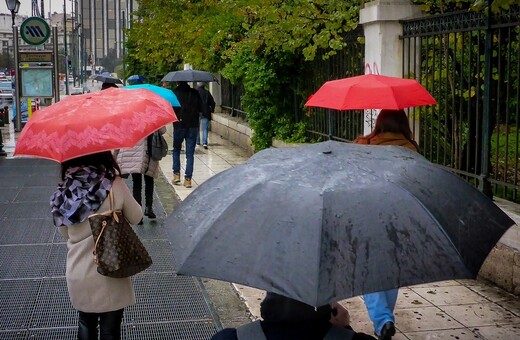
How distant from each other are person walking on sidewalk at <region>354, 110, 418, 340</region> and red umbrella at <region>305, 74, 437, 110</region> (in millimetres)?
279

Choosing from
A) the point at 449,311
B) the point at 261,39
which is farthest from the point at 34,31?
the point at 449,311

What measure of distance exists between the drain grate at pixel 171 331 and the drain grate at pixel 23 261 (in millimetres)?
1864

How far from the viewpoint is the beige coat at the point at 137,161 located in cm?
893

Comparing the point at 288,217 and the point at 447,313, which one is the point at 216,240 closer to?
the point at 288,217

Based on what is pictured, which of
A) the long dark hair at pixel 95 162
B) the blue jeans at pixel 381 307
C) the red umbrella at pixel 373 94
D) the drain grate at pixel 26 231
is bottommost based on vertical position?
the drain grate at pixel 26 231

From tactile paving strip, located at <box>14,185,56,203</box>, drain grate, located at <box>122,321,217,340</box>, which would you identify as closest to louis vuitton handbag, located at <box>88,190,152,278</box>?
drain grate, located at <box>122,321,217,340</box>

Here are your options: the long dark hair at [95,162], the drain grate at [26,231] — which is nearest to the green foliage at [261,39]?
the long dark hair at [95,162]

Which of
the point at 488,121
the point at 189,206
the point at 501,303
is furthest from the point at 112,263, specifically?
the point at 488,121

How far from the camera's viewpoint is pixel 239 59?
Answer: 15141 mm

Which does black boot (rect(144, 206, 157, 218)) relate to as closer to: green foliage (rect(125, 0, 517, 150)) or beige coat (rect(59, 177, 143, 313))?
green foliage (rect(125, 0, 517, 150))

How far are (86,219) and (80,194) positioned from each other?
0.14 meters

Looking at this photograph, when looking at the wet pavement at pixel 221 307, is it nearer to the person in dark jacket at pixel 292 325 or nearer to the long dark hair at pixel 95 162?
the long dark hair at pixel 95 162

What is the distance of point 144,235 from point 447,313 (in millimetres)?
4028

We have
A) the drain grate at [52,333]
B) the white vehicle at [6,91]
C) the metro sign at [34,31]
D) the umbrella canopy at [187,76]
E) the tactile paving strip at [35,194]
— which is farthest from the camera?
the white vehicle at [6,91]
